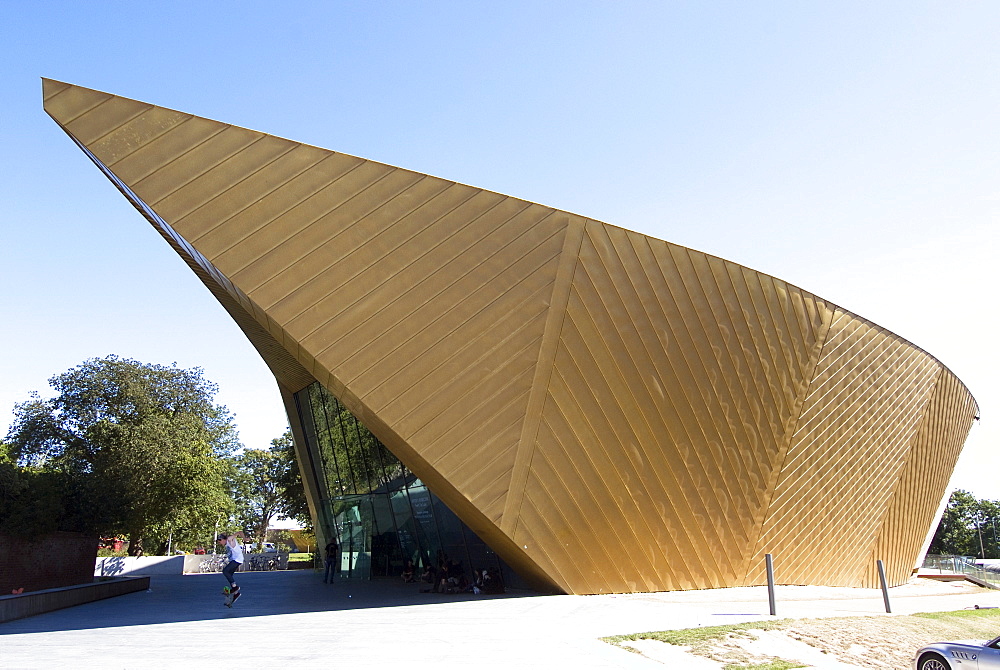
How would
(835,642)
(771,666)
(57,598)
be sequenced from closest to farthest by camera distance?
(771,666), (835,642), (57,598)

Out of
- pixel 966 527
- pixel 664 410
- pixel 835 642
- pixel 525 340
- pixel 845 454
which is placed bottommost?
pixel 835 642

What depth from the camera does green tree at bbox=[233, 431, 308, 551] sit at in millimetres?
52656

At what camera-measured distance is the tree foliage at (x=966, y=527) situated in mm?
73438

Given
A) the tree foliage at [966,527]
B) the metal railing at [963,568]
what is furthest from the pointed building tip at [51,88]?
the tree foliage at [966,527]

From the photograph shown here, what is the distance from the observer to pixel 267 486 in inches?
2783

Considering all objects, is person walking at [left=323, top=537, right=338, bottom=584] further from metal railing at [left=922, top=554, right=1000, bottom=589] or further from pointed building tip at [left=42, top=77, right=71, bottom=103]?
metal railing at [left=922, top=554, right=1000, bottom=589]

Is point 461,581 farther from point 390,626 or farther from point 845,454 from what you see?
point 845,454

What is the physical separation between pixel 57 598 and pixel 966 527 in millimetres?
86132

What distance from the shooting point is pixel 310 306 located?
44.1 feet

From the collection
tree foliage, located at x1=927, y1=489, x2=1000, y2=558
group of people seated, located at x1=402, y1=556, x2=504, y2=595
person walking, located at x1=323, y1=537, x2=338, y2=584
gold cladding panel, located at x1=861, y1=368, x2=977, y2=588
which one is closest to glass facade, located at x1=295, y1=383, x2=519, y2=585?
group of people seated, located at x1=402, y1=556, x2=504, y2=595

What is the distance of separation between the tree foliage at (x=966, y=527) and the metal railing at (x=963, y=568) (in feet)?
130

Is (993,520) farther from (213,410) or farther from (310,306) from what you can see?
(310,306)

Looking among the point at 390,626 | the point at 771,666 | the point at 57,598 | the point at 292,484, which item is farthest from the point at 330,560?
the point at 292,484

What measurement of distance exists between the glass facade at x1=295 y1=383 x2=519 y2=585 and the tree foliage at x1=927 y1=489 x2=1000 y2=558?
69875 mm
